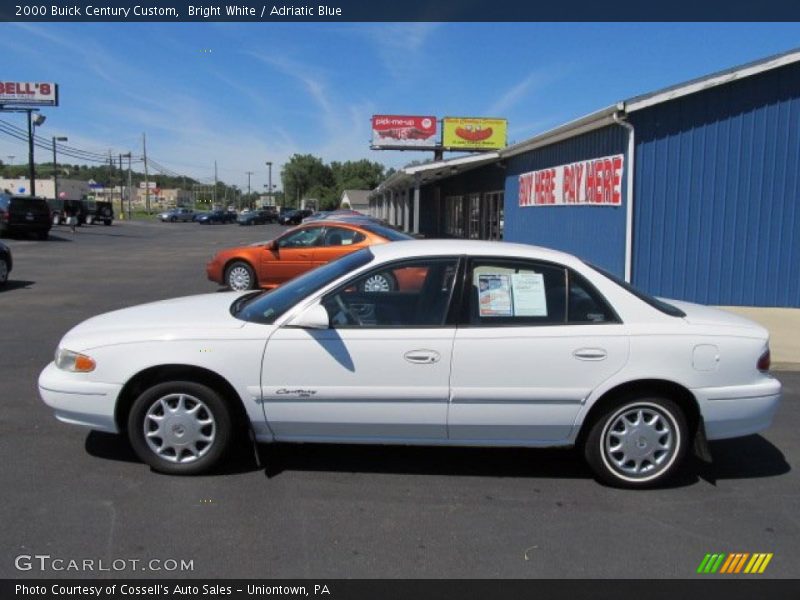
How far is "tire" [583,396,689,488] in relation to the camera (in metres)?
4.14

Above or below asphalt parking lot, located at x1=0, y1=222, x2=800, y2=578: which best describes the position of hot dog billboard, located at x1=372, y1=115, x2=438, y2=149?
above

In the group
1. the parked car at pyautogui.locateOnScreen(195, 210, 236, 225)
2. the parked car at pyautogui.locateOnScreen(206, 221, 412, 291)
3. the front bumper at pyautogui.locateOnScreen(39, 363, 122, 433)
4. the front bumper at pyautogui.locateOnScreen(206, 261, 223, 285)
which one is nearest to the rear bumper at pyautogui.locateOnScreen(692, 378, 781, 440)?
the front bumper at pyautogui.locateOnScreen(39, 363, 122, 433)

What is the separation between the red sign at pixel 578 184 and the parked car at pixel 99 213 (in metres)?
41.1

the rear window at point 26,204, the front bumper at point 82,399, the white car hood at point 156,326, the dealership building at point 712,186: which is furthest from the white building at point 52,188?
the front bumper at point 82,399

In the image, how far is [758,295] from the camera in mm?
11195

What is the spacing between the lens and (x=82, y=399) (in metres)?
4.17

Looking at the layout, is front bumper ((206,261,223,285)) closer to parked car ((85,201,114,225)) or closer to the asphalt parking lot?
the asphalt parking lot

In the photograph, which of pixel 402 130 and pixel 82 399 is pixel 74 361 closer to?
pixel 82 399

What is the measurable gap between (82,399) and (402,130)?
47797 millimetres

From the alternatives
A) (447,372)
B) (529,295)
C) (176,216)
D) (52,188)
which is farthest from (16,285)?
(52,188)
